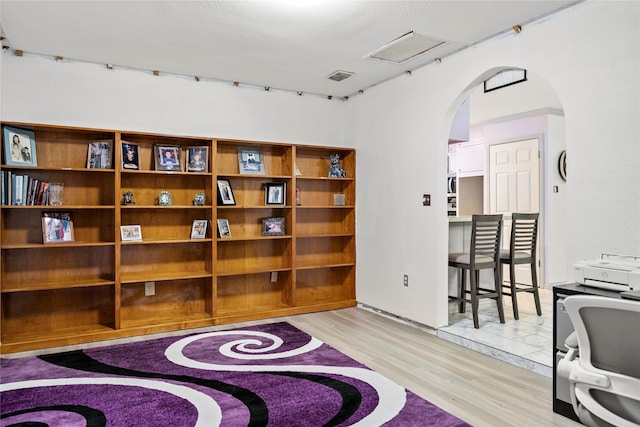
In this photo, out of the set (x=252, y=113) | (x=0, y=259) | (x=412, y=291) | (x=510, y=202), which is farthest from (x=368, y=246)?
(x=0, y=259)

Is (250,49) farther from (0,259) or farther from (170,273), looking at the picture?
(0,259)

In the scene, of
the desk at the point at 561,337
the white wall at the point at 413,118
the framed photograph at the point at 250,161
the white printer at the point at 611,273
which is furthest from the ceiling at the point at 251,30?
the desk at the point at 561,337

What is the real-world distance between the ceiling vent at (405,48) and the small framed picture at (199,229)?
2.23 m

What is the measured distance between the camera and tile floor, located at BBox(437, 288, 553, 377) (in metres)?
3.26

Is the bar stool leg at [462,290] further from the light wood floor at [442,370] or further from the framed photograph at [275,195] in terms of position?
the framed photograph at [275,195]

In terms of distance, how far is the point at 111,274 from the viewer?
4.14 meters

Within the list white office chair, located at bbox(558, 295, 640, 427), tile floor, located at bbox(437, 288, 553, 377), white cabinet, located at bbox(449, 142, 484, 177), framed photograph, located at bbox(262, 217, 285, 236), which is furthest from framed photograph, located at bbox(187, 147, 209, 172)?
white cabinet, located at bbox(449, 142, 484, 177)

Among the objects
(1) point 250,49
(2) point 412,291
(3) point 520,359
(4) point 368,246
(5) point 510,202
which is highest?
(1) point 250,49

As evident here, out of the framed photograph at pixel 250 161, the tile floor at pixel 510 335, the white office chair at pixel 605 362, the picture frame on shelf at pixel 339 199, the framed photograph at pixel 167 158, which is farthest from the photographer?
the picture frame on shelf at pixel 339 199

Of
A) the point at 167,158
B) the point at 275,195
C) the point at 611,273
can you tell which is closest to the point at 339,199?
the point at 275,195

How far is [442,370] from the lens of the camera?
319 cm

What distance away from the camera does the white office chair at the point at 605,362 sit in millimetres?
1607

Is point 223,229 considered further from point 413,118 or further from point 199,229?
point 413,118

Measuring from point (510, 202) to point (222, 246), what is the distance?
4366 mm
